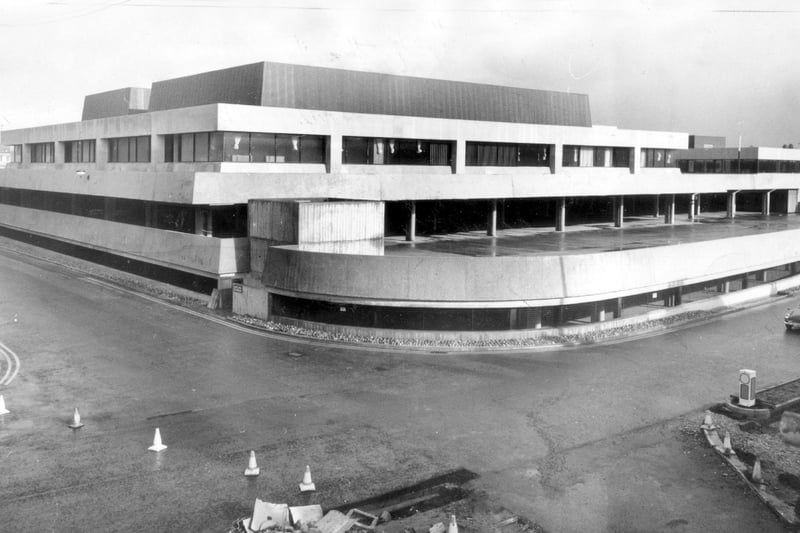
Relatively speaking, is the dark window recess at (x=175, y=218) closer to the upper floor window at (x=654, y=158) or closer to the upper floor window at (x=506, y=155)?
the upper floor window at (x=506, y=155)

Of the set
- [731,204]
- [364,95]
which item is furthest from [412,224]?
[731,204]

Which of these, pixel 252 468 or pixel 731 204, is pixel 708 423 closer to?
pixel 252 468

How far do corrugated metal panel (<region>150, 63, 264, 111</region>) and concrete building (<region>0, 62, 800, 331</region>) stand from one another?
4.9 inches

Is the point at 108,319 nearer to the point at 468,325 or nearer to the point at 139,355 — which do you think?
the point at 139,355

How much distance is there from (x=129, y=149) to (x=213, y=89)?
6.37 metres

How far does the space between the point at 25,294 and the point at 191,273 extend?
8.95 meters

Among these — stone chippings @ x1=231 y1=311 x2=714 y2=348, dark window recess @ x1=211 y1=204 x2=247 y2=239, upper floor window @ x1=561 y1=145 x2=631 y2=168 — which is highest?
upper floor window @ x1=561 y1=145 x2=631 y2=168

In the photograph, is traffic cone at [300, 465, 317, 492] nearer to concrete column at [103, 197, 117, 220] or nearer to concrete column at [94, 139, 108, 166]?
concrete column at [103, 197, 117, 220]

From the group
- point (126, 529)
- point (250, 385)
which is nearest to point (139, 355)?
point (250, 385)

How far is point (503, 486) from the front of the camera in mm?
15969

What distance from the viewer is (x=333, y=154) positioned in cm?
4016

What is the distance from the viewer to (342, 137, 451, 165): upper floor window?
4159 centimetres

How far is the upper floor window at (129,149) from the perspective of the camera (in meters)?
43.4

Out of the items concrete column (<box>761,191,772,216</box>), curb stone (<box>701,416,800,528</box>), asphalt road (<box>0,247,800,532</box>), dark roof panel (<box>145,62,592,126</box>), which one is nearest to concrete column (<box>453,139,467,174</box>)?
dark roof panel (<box>145,62,592,126</box>)
